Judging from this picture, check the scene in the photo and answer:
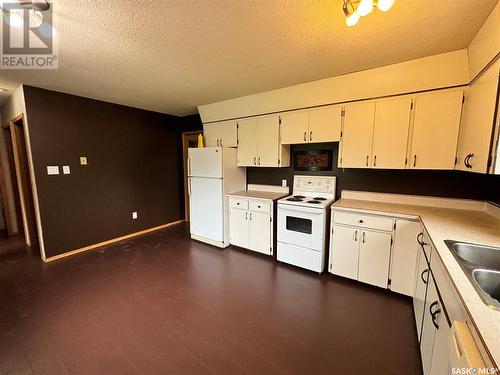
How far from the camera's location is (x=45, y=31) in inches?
65.3

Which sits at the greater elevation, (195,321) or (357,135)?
(357,135)

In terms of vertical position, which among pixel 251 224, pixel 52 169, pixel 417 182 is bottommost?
pixel 251 224

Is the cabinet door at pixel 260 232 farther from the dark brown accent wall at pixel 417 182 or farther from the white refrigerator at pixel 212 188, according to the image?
the dark brown accent wall at pixel 417 182

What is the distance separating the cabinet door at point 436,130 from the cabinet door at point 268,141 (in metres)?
1.62

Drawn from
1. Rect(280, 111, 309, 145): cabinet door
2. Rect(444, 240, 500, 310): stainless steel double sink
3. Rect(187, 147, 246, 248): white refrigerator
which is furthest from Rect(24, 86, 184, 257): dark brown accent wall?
Rect(444, 240, 500, 310): stainless steel double sink

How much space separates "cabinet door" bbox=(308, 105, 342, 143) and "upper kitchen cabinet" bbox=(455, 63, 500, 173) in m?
1.12

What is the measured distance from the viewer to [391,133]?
233 centimetres

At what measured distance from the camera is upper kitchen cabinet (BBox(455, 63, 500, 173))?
1407 millimetres

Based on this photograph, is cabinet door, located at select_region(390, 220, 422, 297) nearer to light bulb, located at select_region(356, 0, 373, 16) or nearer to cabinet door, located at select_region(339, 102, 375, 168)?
cabinet door, located at select_region(339, 102, 375, 168)

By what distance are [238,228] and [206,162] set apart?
120cm

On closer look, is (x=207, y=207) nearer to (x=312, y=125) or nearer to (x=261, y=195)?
(x=261, y=195)

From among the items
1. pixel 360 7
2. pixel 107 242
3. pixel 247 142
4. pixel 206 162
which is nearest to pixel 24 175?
pixel 107 242

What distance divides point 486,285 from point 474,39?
1929 mm

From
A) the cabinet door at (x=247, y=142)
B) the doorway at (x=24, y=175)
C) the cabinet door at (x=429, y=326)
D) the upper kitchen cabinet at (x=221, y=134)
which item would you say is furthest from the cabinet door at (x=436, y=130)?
the doorway at (x=24, y=175)
